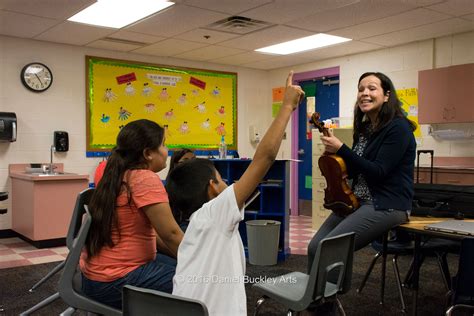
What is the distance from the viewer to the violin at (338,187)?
2.33 m

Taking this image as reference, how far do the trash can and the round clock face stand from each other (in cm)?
327

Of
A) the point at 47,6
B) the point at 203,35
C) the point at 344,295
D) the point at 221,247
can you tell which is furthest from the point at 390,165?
the point at 203,35

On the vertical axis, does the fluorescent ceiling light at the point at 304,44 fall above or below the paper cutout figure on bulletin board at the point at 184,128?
above

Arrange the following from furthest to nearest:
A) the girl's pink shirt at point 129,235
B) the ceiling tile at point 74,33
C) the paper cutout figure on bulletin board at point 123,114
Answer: the paper cutout figure on bulletin board at point 123,114, the ceiling tile at point 74,33, the girl's pink shirt at point 129,235

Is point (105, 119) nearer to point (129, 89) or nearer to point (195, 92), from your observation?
point (129, 89)

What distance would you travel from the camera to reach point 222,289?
1.31 metres

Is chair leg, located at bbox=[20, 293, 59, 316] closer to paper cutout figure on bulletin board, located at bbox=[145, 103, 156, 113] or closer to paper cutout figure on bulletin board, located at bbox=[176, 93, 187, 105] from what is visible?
paper cutout figure on bulletin board, located at bbox=[145, 103, 156, 113]

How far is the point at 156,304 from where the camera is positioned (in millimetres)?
1196

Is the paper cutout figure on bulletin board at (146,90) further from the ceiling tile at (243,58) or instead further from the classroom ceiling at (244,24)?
the ceiling tile at (243,58)

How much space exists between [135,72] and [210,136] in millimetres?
1558

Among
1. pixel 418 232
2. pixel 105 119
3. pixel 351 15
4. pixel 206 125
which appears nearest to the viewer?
pixel 418 232

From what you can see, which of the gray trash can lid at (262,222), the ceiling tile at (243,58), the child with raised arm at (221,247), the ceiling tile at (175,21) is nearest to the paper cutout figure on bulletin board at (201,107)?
the ceiling tile at (243,58)

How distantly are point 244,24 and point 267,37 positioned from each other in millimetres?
643

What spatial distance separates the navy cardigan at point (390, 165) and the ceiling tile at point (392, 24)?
8.77 ft
